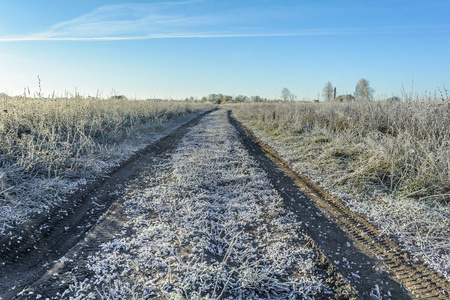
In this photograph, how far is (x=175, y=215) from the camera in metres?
3.56

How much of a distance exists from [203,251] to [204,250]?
5 centimetres

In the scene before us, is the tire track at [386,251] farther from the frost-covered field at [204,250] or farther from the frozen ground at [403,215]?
the frost-covered field at [204,250]

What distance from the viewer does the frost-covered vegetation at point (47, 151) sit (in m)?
3.78

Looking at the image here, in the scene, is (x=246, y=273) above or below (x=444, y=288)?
above

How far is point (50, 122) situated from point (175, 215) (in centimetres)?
496

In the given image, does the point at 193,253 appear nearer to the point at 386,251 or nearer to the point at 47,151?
the point at 386,251

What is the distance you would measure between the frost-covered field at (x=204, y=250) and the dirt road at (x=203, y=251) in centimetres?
1

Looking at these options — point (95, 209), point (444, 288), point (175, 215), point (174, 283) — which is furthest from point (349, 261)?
point (95, 209)

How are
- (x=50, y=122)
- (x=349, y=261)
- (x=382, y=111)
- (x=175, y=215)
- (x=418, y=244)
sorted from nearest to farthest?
(x=349, y=261) < (x=418, y=244) < (x=175, y=215) < (x=50, y=122) < (x=382, y=111)

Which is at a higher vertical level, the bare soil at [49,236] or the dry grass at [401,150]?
the dry grass at [401,150]

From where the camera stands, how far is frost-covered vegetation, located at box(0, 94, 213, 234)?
12.4ft

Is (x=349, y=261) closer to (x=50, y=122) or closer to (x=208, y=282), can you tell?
(x=208, y=282)

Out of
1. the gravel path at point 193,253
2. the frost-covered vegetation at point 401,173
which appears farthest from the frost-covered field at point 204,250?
the frost-covered vegetation at point 401,173

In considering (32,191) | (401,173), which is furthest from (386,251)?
(32,191)
